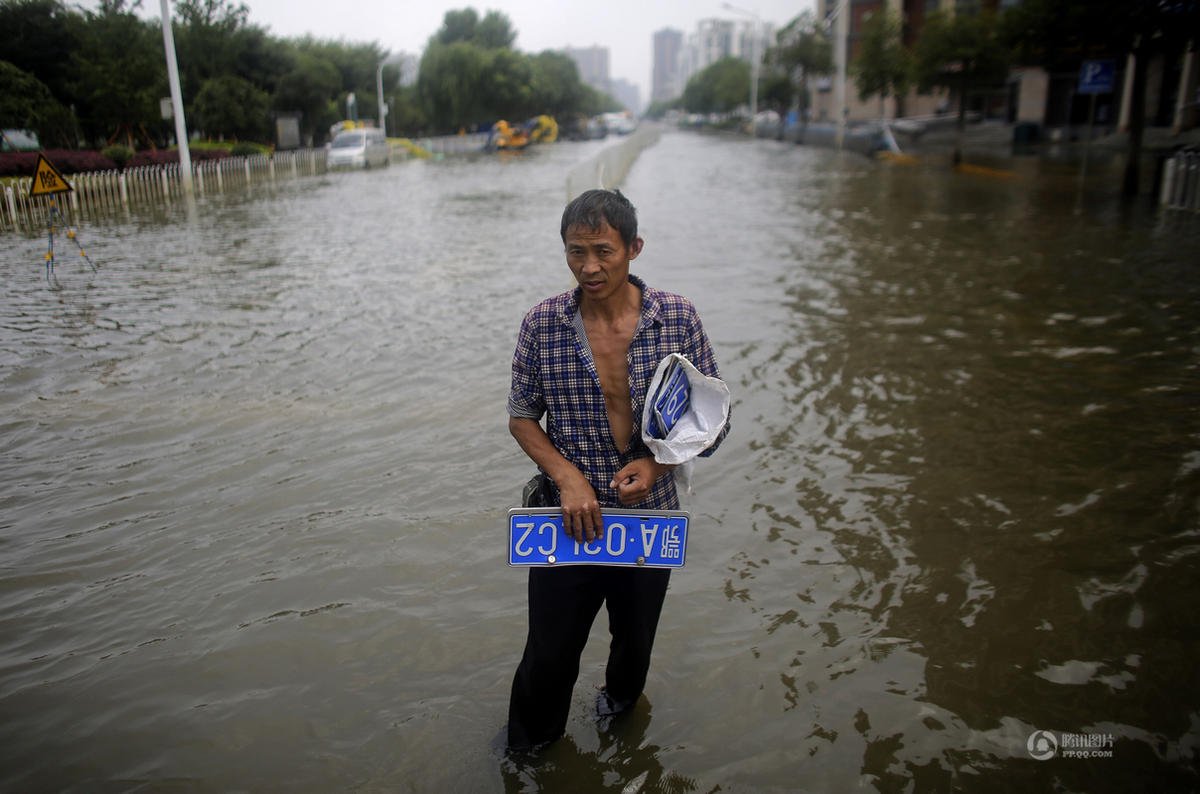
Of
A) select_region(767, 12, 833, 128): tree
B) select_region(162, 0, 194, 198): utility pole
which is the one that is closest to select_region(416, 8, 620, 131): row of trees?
select_region(767, 12, 833, 128): tree

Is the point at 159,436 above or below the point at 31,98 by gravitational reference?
below

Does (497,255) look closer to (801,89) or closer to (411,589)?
(411,589)

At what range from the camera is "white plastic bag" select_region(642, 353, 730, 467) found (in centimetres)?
259

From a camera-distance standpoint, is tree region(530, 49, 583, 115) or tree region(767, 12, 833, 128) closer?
tree region(767, 12, 833, 128)

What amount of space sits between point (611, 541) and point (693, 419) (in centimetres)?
47

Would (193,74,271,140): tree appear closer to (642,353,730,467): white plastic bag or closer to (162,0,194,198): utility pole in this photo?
(162,0,194,198): utility pole

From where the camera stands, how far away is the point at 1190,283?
34.5 ft

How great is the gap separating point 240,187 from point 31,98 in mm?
6824

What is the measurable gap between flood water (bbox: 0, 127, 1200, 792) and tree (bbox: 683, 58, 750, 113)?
99.7 m

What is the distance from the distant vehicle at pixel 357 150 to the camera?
39000 millimetres

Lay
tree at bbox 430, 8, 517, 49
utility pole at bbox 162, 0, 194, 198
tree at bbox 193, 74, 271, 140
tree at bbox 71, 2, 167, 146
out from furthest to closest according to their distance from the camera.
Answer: tree at bbox 430, 8, 517, 49 → tree at bbox 193, 74, 271, 140 → tree at bbox 71, 2, 167, 146 → utility pole at bbox 162, 0, 194, 198

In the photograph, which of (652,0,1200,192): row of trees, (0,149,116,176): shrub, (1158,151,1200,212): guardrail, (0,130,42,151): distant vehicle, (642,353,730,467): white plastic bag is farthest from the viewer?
(0,130,42,151): distant vehicle

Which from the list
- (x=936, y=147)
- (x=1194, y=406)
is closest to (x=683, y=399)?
(x=1194, y=406)
